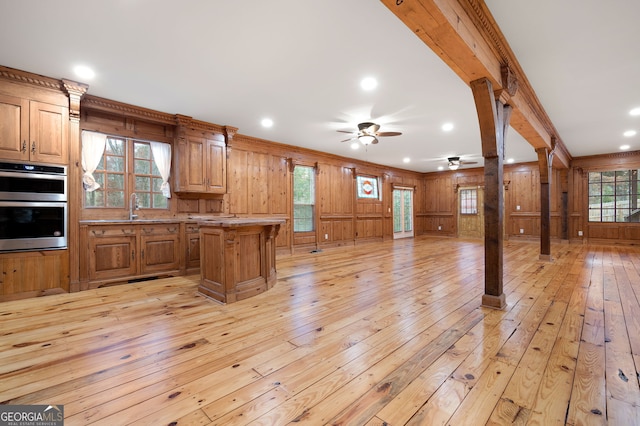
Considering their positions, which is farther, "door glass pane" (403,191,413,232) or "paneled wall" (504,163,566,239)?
"door glass pane" (403,191,413,232)

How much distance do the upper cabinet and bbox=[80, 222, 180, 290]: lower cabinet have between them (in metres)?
0.84

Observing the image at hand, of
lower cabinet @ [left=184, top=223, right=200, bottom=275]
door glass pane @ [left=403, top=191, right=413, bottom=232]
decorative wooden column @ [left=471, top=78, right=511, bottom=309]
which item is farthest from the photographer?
door glass pane @ [left=403, top=191, right=413, bottom=232]

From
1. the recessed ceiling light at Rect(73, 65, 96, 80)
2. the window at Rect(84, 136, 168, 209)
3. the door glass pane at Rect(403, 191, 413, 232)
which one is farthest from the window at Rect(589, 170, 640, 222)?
the recessed ceiling light at Rect(73, 65, 96, 80)

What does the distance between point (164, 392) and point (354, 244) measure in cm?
726

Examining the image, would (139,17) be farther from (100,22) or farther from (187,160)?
(187,160)

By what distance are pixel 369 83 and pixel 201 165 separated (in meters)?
3.34

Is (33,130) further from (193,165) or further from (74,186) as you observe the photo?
(193,165)

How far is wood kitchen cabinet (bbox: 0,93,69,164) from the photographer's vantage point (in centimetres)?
331

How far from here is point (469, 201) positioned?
10688 millimetres

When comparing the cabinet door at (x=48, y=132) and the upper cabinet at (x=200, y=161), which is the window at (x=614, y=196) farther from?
the cabinet door at (x=48, y=132)

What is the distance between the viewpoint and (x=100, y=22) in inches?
97.8

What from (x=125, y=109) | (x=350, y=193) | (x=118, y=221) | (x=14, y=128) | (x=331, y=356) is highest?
(x=125, y=109)

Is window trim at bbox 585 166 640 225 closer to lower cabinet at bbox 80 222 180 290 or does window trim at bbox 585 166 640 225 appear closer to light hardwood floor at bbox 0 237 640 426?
light hardwood floor at bbox 0 237 640 426

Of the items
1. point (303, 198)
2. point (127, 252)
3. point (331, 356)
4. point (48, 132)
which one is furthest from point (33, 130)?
point (303, 198)
